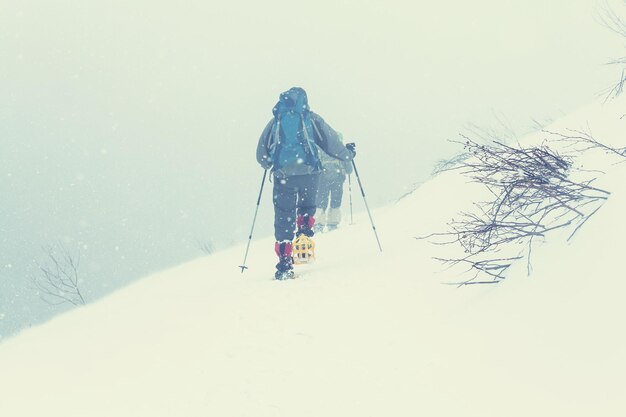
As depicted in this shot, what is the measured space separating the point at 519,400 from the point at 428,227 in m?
4.32

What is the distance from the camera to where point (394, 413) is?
2.75 m

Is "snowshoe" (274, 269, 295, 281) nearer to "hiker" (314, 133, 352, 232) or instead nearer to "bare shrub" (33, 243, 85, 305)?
"hiker" (314, 133, 352, 232)

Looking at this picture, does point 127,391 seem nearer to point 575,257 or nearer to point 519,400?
point 519,400

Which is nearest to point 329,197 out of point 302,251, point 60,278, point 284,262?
point 302,251

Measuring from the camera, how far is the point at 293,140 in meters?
6.60

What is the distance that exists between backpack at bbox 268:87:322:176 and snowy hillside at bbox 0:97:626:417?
4.93 feet

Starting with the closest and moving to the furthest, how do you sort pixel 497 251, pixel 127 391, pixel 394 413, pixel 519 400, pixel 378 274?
1. pixel 519 400
2. pixel 394 413
3. pixel 127 391
4. pixel 497 251
5. pixel 378 274

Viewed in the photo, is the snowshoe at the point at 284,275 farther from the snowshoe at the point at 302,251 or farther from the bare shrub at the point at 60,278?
the bare shrub at the point at 60,278

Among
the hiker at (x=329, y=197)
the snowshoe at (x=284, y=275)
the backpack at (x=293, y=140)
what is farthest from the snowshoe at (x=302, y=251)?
the hiker at (x=329, y=197)

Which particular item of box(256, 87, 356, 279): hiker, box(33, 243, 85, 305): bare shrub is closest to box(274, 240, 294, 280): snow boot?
box(256, 87, 356, 279): hiker

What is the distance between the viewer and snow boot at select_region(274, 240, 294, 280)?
6337 mm

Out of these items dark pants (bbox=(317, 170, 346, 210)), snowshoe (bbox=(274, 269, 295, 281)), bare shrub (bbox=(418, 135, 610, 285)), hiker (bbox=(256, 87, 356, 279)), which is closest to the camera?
bare shrub (bbox=(418, 135, 610, 285))

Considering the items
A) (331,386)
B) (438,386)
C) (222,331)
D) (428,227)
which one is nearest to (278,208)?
(428,227)

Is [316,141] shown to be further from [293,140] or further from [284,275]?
[284,275]
